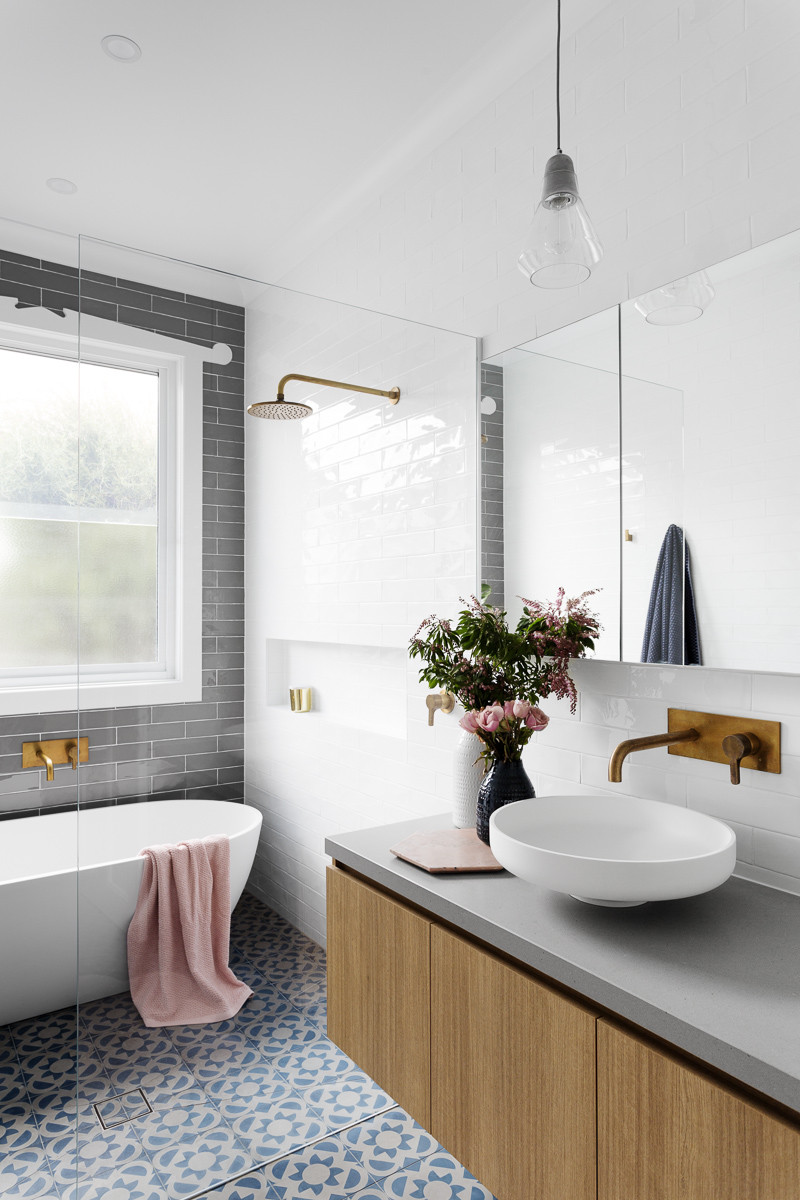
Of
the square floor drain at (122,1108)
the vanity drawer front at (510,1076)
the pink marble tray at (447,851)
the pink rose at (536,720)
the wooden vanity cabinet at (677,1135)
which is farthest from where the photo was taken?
the square floor drain at (122,1108)

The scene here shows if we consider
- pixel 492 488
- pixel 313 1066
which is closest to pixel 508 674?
pixel 492 488

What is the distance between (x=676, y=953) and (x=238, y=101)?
2.61m

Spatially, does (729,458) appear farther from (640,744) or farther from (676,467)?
(640,744)

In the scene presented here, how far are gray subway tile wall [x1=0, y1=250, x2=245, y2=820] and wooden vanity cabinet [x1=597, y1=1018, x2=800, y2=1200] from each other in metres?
1.26

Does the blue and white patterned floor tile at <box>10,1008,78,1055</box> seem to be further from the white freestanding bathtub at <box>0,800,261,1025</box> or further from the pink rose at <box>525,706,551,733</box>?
the pink rose at <box>525,706,551,733</box>

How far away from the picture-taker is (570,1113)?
1.18 metres

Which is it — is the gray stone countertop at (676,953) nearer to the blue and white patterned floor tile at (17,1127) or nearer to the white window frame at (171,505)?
the white window frame at (171,505)

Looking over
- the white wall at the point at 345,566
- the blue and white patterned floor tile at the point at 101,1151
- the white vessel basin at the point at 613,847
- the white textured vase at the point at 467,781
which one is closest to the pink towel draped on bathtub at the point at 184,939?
the white wall at the point at 345,566

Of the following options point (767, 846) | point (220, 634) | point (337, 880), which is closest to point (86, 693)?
point (220, 634)

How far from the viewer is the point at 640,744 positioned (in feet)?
5.23

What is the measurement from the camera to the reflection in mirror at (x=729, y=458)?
149cm

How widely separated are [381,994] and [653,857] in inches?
26.3

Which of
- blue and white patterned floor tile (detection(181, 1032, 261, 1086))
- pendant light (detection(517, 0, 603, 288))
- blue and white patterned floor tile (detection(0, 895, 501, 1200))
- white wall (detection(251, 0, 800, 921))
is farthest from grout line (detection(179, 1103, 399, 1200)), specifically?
pendant light (detection(517, 0, 603, 288))

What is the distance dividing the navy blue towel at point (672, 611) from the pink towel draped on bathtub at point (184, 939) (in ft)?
4.09
